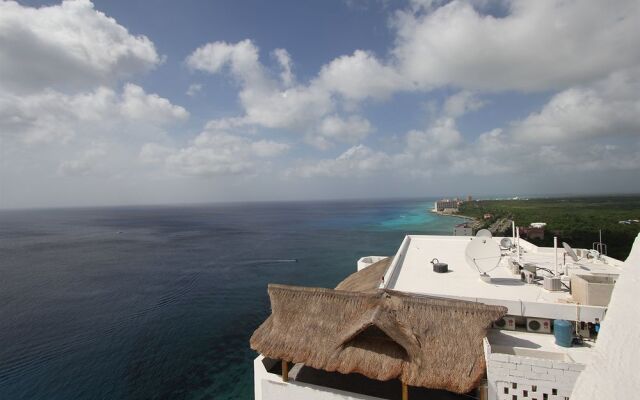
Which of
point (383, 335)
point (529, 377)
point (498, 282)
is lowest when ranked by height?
point (529, 377)

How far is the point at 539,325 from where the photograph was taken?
969 centimetres

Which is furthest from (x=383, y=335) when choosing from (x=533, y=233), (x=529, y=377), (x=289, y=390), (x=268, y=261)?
(x=533, y=233)

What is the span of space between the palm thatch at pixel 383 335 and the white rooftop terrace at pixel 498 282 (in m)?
2.11

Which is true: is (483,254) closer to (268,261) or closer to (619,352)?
(619,352)

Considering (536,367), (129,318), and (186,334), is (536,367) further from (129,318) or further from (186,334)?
(129,318)

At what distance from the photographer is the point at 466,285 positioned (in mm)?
12000

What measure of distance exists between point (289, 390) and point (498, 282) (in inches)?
332

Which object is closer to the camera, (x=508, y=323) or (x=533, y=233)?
(x=508, y=323)

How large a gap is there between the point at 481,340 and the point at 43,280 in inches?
1677

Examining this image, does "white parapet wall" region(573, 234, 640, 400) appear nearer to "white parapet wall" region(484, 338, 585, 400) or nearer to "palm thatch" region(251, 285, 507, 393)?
"white parapet wall" region(484, 338, 585, 400)

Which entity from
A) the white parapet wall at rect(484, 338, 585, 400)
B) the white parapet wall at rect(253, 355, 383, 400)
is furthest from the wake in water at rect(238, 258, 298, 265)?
the white parapet wall at rect(484, 338, 585, 400)

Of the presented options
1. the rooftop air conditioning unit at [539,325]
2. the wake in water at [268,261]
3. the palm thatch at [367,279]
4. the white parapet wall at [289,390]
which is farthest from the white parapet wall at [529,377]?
the wake in water at [268,261]

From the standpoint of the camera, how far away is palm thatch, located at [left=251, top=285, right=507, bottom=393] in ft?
26.6

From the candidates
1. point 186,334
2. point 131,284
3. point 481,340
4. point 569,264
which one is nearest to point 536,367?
point 481,340
